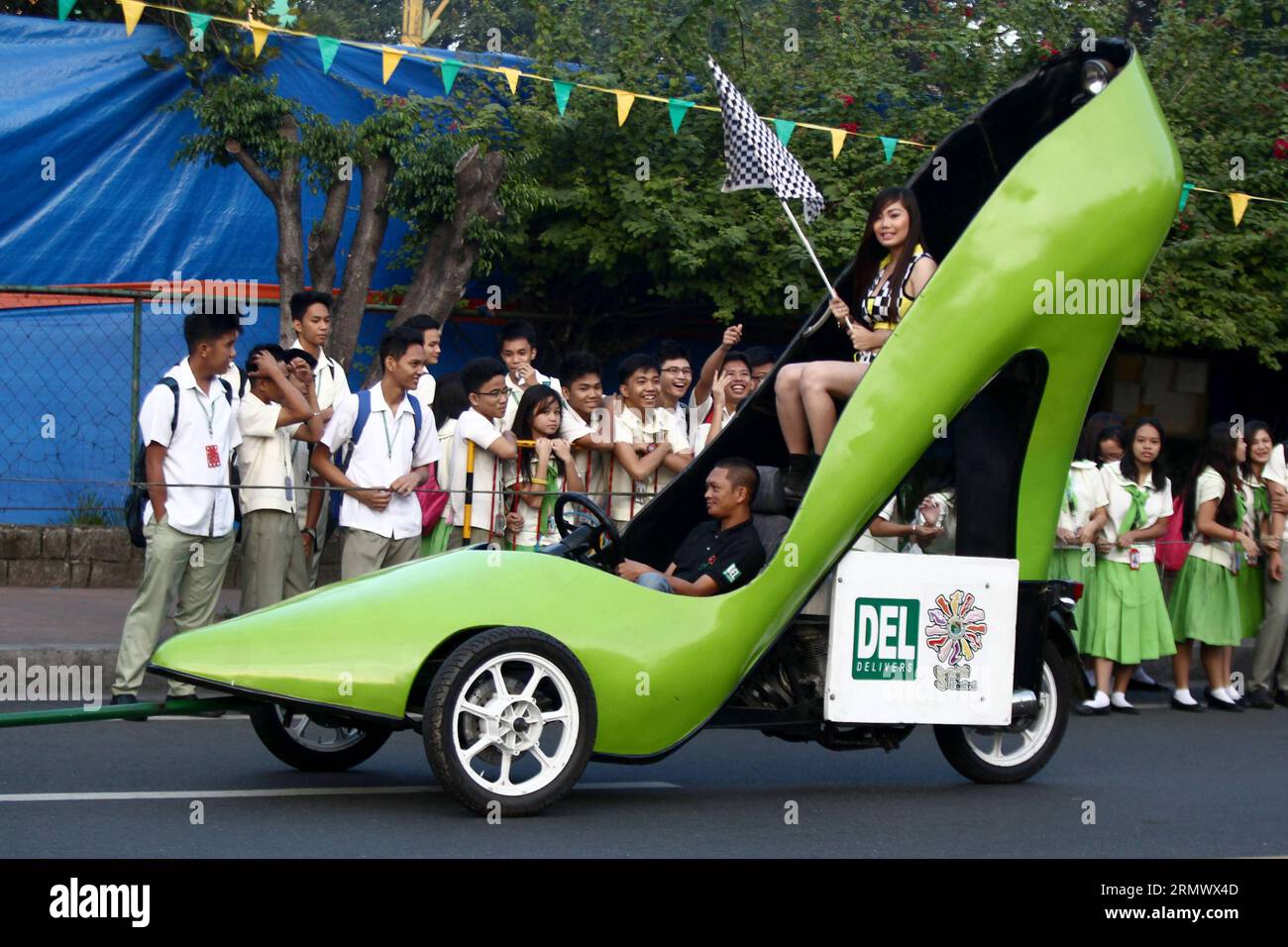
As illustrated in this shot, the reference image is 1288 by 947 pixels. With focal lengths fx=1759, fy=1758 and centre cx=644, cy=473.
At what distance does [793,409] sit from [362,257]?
598 centimetres

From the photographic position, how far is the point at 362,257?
41.5ft

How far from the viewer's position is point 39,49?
1286cm

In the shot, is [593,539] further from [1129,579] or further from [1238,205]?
[1238,205]

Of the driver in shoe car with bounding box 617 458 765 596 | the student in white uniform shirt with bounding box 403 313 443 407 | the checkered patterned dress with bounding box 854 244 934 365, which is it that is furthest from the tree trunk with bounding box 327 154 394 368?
the driver in shoe car with bounding box 617 458 765 596

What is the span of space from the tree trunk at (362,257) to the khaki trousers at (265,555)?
10.8 feet

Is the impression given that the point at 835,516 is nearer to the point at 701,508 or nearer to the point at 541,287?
the point at 701,508

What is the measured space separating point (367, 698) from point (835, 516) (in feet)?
6.48

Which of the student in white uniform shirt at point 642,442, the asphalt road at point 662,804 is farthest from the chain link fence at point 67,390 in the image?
the asphalt road at point 662,804

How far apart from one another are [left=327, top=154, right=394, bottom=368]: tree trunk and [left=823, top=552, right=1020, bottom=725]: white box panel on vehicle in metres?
6.49

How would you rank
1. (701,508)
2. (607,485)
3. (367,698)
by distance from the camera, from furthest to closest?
(607,485)
(701,508)
(367,698)

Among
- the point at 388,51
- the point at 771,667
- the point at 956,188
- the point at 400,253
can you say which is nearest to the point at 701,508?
the point at 771,667

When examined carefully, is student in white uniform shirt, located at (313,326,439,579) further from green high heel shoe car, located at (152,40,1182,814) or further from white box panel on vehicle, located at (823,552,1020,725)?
white box panel on vehicle, located at (823,552,1020,725)

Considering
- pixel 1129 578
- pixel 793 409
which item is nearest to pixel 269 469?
pixel 793 409

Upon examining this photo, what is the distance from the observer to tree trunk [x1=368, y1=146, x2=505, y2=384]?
41.2 ft
